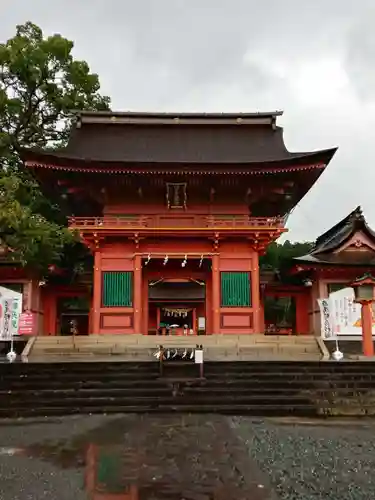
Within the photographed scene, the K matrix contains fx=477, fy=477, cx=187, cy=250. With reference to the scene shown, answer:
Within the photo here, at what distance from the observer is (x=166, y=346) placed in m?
18.0

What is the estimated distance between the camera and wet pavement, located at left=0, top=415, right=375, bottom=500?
5852 millimetres

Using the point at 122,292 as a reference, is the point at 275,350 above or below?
below

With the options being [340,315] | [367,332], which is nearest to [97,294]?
[340,315]

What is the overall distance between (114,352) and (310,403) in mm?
7935

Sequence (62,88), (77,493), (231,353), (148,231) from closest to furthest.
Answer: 1. (77,493)
2. (231,353)
3. (148,231)
4. (62,88)

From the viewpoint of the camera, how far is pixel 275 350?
18.2 m

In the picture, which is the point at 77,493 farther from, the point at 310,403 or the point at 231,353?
the point at 231,353

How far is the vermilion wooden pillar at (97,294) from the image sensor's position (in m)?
20.4

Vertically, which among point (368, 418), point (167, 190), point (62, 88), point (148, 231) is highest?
point (62, 88)

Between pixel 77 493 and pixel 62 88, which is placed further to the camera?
pixel 62 88

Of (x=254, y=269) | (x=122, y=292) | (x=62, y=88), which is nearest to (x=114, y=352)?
(x=122, y=292)

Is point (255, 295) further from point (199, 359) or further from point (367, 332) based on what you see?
point (199, 359)

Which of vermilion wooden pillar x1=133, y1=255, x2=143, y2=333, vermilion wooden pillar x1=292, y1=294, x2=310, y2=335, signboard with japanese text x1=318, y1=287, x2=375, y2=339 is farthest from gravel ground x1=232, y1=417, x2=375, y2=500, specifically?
vermilion wooden pillar x1=292, y1=294, x2=310, y2=335

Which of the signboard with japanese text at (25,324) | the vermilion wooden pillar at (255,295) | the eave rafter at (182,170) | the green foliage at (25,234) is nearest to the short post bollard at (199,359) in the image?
the green foliage at (25,234)
